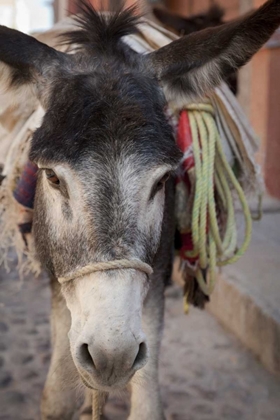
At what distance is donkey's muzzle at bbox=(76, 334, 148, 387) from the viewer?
134 centimetres

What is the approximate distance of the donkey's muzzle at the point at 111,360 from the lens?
1344 mm

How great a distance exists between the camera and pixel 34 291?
4379mm

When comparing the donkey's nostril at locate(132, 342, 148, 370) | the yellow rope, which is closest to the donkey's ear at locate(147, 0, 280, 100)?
the yellow rope

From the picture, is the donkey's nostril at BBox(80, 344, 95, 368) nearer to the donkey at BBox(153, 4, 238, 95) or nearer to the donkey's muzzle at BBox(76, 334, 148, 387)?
the donkey's muzzle at BBox(76, 334, 148, 387)

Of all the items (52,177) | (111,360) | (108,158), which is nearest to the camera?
(111,360)

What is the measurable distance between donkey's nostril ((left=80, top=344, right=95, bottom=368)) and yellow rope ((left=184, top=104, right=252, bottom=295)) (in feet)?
3.19

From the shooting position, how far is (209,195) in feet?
7.32

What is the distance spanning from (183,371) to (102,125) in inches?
81.3

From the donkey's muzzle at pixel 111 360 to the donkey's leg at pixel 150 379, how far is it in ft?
1.96

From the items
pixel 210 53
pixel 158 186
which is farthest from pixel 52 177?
pixel 210 53

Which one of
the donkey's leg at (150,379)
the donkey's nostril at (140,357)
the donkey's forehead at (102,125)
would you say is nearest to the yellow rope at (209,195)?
the donkey's leg at (150,379)

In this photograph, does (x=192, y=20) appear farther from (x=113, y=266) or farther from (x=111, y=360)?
(x=111, y=360)

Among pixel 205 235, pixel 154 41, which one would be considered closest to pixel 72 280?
pixel 205 235

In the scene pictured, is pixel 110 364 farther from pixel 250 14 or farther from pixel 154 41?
pixel 154 41
